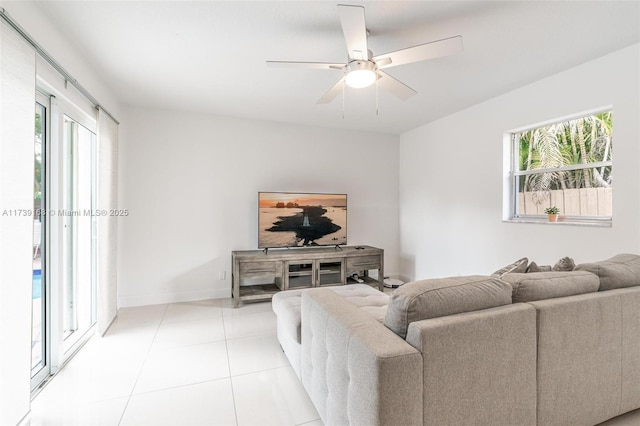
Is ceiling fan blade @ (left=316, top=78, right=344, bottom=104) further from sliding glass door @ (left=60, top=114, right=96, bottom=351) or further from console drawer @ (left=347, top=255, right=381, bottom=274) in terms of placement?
console drawer @ (left=347, top=255, right=381, bottom=274)

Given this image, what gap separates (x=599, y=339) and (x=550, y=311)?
0.40m

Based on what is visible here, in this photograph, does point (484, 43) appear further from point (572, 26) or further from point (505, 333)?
point (505, 333)

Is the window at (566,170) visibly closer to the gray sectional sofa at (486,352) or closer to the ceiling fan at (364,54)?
the gray sectional sofa at (486,352)

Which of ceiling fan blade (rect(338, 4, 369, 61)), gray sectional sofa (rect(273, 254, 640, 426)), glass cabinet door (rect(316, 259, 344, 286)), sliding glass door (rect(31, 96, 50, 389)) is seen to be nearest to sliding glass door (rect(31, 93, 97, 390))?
sliding glass door (rect(31, 96, 50, 389))

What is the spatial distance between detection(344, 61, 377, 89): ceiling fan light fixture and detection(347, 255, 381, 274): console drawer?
255 cm

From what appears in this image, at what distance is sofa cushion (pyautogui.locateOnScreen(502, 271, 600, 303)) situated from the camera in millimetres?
1493

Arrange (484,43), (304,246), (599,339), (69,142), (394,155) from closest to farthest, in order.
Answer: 1. (599,339)
2. (484,43)
3. (69,142)
4. (304,246)
5. (394,155)

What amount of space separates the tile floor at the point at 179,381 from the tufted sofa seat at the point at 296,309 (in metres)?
0.19

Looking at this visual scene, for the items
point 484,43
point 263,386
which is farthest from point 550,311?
point 484,43

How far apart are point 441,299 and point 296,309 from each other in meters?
1.18

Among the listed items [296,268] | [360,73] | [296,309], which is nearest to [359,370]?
[296,309]

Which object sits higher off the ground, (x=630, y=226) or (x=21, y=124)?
(x=21, y=124)

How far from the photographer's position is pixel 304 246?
4164 millimetres

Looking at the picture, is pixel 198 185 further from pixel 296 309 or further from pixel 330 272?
pixel 296 309
